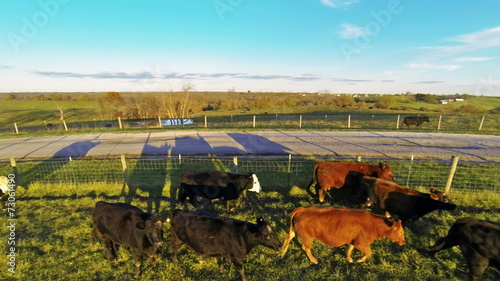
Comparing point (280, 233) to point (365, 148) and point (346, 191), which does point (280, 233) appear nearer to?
point (346, 191)

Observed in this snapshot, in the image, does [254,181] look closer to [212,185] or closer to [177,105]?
[212,185]

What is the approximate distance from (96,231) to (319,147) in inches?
495

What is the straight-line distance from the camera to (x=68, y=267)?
5.04m

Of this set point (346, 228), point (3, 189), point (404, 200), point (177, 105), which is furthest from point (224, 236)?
point (177, 105)

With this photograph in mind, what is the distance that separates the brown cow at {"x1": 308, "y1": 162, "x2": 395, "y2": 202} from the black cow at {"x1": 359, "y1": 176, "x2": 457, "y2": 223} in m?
1.07

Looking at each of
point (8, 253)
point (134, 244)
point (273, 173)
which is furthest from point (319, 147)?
point (8, 253)

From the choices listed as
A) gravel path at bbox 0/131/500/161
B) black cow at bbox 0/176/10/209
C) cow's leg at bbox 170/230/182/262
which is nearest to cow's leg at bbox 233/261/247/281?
cow's leg at bbox 170/230/182/262

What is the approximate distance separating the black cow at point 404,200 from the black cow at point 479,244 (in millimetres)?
1016

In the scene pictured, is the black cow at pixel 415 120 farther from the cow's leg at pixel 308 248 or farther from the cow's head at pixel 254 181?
the cow's leg at pixel 308 248

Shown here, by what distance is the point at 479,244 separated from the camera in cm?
449

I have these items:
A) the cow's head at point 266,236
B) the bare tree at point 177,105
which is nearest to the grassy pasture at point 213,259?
the cow's head at point 266,236

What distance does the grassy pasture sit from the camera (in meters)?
4.85

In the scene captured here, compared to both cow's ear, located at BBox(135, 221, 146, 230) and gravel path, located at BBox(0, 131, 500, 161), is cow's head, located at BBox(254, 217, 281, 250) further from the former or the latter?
gravel path, located at BBox(0, 131, 500, 161)

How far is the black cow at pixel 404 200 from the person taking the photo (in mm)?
5902
